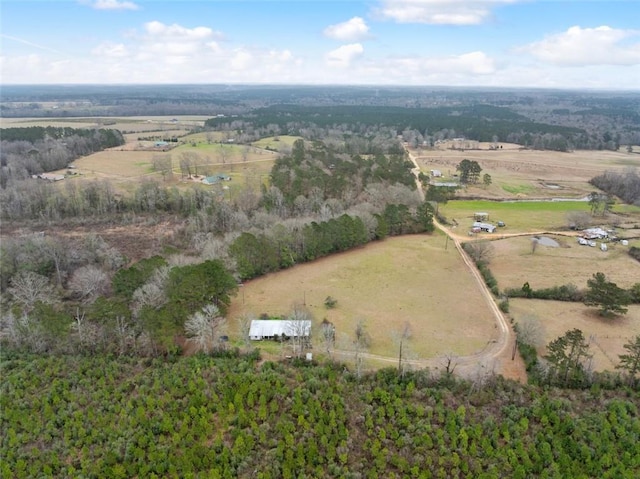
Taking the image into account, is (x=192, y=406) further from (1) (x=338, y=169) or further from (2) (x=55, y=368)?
(1) (x=338, y=169)

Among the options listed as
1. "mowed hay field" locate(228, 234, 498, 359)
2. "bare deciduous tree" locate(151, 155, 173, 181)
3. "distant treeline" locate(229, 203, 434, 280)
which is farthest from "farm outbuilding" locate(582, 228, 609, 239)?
"bare deciduous tree" locate(151, 155, 173, 181)

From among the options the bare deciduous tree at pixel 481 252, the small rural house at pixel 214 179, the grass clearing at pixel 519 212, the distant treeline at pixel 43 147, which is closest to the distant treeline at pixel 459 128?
the distant treeline at pixel 43 147

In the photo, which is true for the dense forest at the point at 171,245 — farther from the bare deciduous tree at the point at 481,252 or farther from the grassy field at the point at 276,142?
the grassy field at the point at 276,142

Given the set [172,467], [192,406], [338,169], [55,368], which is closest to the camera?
[172,467]

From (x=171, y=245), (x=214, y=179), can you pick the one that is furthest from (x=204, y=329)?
(x=214, y=179)

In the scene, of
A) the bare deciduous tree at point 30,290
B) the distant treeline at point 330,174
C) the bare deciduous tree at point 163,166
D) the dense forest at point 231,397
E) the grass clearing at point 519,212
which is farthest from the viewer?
the bare deciduous tree at point 163,166

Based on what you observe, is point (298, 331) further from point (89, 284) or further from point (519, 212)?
point (519, 212)

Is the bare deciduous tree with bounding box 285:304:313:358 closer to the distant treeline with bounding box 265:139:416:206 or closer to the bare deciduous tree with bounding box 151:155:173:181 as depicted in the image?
the distant treeline with bounding box 265:139:416:206

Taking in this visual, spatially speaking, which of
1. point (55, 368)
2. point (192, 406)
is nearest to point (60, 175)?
point (55, 368)
